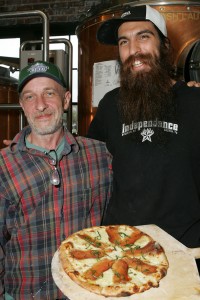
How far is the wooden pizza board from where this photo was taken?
1.03 metres

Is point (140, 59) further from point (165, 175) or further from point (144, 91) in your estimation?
point (165, 175)

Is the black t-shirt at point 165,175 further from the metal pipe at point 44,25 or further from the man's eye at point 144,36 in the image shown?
the metal pipe at point 44,25

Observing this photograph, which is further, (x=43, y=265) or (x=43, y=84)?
(x=43, y=84)

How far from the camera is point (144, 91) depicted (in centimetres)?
168

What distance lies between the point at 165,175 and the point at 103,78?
1.11m

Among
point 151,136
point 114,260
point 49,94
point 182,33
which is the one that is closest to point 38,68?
point 49,94

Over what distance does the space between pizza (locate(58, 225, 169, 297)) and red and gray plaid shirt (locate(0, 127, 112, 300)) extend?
0.20m

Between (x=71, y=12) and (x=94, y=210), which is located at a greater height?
(x=71, y=12)

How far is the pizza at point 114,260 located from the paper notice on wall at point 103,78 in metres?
1.15

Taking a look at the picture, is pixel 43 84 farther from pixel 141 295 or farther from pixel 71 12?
pixel 71 12

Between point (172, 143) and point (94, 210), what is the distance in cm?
45

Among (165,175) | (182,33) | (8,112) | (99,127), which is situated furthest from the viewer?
(8,112)

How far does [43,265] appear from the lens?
1500 mm

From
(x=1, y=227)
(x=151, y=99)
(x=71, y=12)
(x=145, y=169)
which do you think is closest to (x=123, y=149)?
(x=145, y=169)
